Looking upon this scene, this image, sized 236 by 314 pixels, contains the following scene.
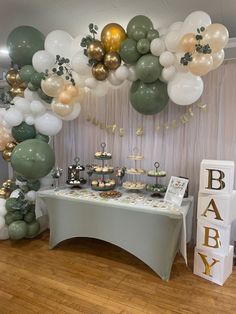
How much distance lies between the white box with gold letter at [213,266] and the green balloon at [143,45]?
189 cm

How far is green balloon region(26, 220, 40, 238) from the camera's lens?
301cm

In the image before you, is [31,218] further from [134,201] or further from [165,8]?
[165,8]

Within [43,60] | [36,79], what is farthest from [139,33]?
[36,79]

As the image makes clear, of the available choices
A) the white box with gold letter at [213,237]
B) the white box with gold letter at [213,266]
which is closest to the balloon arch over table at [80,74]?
the white box with gold letter at [213,237]

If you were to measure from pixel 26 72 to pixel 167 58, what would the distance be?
4.69 ft

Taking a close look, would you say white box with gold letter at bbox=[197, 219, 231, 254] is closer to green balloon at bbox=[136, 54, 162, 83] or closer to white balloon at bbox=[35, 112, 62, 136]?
green balloon at bbox=[136, 54, 162, 83]

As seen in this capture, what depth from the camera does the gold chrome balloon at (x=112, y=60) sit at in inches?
85.7

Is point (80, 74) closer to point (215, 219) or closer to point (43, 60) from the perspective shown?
point (43, 60)

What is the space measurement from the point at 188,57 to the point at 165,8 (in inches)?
24.9

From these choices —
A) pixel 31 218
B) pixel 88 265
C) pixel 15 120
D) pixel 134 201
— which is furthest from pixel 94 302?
pixel 15 120

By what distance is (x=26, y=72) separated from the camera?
252 centimetres

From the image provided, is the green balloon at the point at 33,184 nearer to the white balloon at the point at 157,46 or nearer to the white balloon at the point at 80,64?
the white balloon at the point at 80,64

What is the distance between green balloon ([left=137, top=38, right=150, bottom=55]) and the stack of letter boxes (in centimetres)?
113

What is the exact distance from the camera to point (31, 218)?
3021 millimetres
